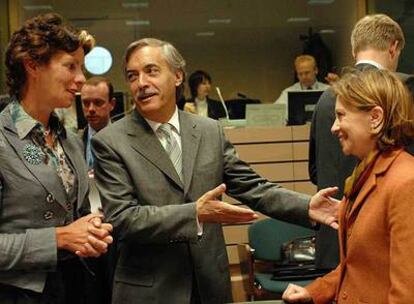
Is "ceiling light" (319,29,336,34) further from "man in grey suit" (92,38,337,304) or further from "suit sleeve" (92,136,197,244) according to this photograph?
"suit sleeve" (92,136,197,244)

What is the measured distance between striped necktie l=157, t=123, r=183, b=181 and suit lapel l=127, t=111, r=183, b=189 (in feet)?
0.13

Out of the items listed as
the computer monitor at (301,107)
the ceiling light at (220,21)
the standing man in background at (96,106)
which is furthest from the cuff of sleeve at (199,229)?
the ceiling light at (220,21)

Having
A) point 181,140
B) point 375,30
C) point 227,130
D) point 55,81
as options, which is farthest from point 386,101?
point 227,130

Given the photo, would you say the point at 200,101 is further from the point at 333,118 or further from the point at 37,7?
the point at 333,118

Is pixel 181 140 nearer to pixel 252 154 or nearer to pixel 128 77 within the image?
pixel 128 77

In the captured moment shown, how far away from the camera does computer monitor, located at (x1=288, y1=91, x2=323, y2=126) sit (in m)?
5.20

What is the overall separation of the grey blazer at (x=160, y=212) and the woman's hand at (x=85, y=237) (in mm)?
260

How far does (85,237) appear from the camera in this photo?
1.71 meters

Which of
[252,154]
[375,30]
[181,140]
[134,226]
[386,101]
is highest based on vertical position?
Result: [375,30]

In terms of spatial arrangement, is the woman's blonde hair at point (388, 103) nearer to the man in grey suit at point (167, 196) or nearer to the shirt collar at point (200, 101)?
the man in grey suit at point (167, 196)

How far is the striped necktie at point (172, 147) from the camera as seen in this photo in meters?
2.18

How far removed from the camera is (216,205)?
1.93 metres

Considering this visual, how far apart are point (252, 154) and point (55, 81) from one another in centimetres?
322

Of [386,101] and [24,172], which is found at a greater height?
[386,101]
